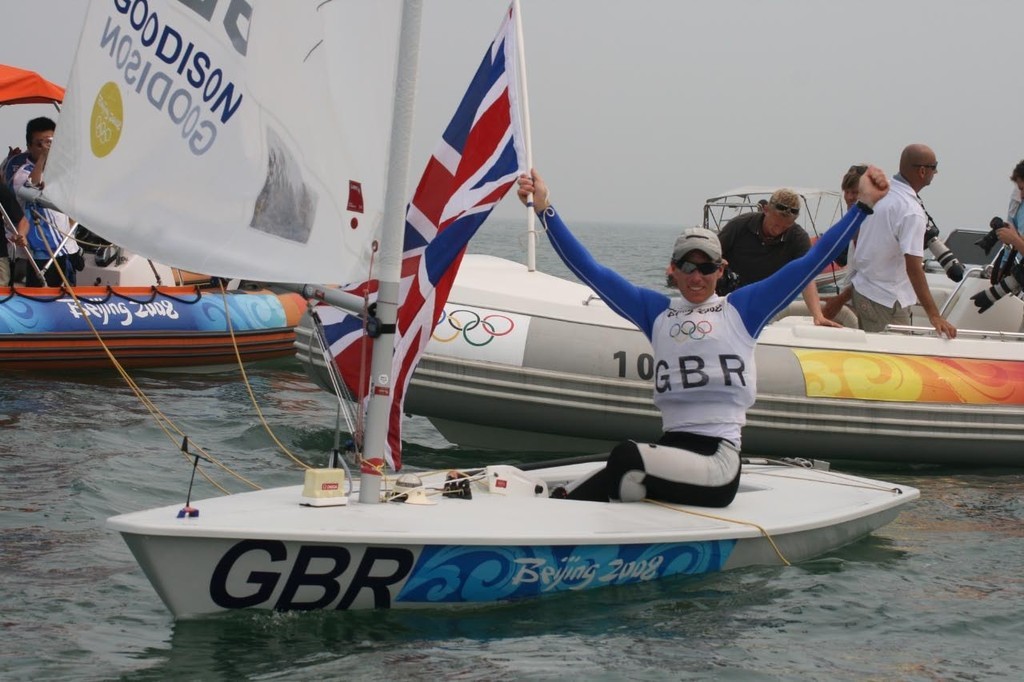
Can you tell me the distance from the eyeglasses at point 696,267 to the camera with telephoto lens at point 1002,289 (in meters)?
4.20

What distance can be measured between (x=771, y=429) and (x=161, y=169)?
4936mm

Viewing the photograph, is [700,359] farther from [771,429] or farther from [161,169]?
[771,429]

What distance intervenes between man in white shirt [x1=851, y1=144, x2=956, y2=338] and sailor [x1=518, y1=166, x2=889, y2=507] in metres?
2.85

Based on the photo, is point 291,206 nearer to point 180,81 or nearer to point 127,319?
point 180,81

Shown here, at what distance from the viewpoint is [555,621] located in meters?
5.30

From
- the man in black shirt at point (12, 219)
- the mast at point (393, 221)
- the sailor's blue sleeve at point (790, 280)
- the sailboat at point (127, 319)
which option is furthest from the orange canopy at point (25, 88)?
the sailor's blue sleeve at point (790, 280)

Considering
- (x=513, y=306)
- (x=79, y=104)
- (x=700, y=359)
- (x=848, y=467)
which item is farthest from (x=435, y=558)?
(x=848, y=467)

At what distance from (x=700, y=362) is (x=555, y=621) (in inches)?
51.6

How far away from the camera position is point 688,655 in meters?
5.09

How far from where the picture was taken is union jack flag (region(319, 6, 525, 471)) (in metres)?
5.35

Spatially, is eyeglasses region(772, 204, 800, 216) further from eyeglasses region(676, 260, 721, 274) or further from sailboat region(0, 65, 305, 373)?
sailboat region(0, 65, 305, 373)

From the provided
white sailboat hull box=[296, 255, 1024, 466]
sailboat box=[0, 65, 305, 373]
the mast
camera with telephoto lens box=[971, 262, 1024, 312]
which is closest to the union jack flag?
the mast

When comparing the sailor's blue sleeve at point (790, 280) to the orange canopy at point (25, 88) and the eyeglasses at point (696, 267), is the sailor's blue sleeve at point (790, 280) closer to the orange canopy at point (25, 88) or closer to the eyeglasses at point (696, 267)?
the eyeglasses at point (696, 267)

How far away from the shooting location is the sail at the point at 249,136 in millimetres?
4703
